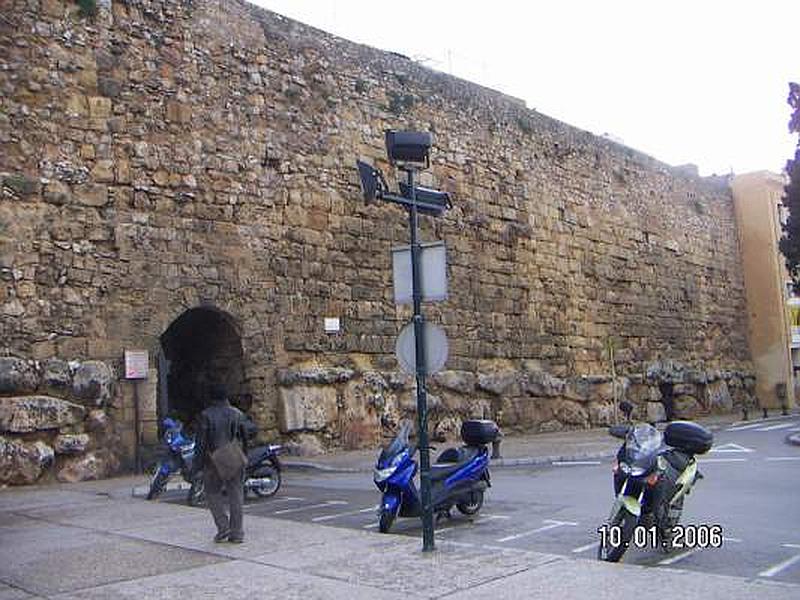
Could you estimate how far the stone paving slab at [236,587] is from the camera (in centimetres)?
557

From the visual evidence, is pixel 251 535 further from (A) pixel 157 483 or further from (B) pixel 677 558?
(B) pixel 677 558

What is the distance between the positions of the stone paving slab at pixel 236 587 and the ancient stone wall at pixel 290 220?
6894 mm

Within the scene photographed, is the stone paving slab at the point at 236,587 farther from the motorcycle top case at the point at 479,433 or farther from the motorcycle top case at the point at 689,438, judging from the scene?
the motorcycle top case at the point at 479,433

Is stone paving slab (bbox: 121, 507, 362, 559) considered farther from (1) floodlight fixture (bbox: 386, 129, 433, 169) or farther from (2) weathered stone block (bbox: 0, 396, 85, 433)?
(2) weathered stone block (bbox: 0, 396, 85, 433)

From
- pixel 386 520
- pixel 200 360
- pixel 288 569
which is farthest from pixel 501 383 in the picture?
pixel 288 569

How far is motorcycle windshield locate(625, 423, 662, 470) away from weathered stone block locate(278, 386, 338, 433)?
9038 mm

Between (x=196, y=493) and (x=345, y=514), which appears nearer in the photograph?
(x=345, y=514)

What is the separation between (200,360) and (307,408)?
2.08 m

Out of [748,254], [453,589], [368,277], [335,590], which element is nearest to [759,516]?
[453,589]

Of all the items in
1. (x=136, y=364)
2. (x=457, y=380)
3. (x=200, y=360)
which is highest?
(x=200, y=360)

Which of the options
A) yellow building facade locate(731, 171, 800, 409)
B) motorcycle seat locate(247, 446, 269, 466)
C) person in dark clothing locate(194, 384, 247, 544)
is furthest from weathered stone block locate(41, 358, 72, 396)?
yellow building facade locate(731, 171, 800, 409)

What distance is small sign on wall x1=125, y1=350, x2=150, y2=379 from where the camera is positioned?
12.8 metres

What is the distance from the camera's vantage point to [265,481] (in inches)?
425

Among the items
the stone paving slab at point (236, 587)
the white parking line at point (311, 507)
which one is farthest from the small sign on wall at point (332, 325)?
the stone paving slab at point (236, 587)
